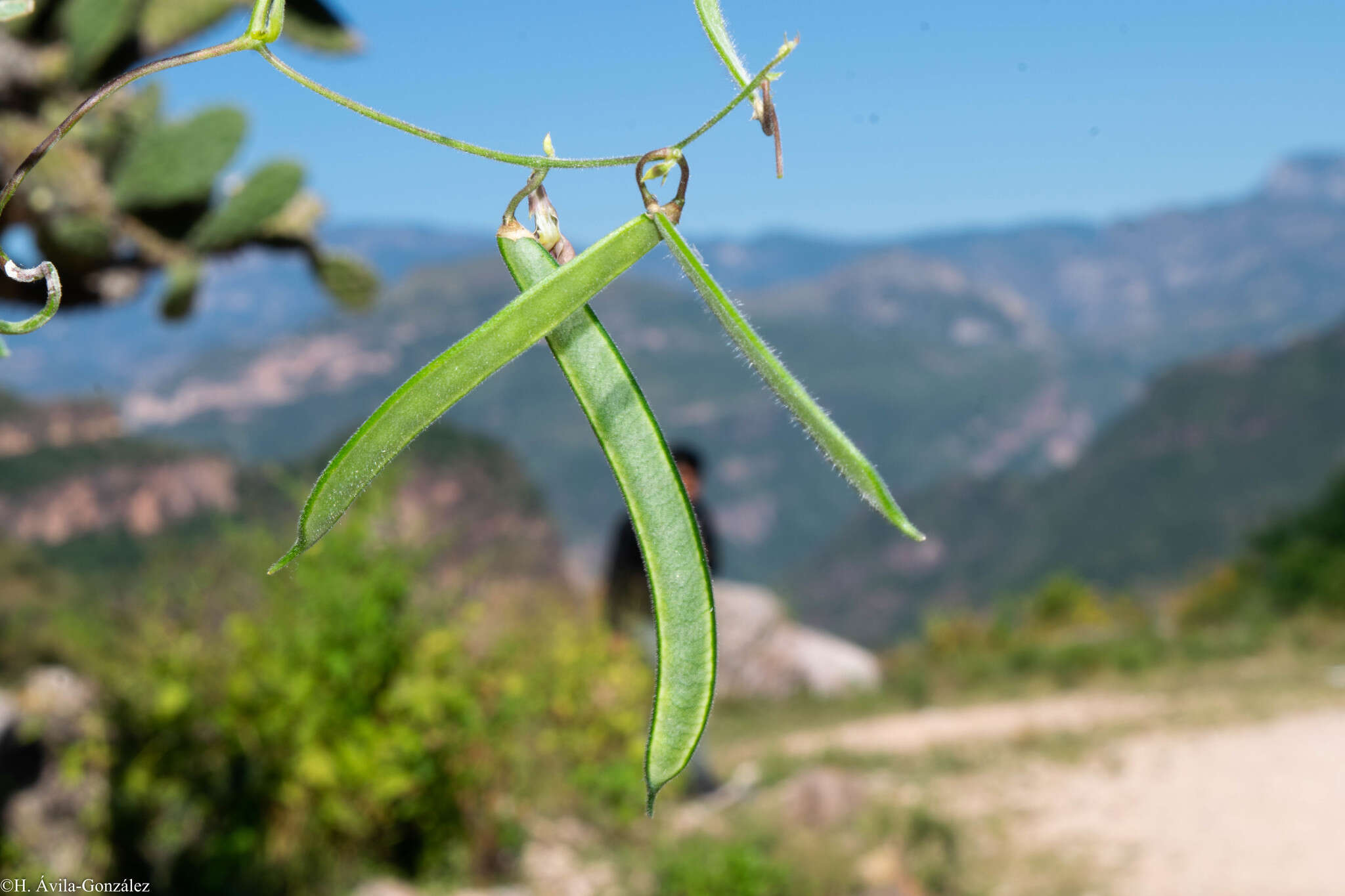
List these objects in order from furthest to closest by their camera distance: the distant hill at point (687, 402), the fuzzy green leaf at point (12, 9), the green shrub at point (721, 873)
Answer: the distant hill at point (687, 402), the green shrub at point (721, 873), the fuzzy green leaf at point (12, 9)

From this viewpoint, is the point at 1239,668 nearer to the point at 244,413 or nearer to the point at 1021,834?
the point at 1021,834

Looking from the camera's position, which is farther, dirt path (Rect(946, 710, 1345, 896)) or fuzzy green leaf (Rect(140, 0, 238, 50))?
fuzzy green leaf (Rect(140, 0, 238, 50))

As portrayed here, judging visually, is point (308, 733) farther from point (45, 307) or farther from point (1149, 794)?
point (1149, 794)

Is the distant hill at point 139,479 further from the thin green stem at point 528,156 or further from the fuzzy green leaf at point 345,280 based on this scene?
the thin green stem at point 528,156

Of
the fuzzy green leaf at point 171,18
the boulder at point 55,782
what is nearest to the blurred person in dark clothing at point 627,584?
the boulder at point 55,782

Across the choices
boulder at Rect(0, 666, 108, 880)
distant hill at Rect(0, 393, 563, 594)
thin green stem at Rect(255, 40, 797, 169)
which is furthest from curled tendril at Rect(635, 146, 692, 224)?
distant hill at Rect(0, 393, 563, 594)


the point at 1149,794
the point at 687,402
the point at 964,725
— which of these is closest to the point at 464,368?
the point at 1149,794

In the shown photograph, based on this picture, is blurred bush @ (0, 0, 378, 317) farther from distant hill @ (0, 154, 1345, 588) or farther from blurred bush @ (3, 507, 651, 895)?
distant hill @ (0, 154, 1345, 588)
